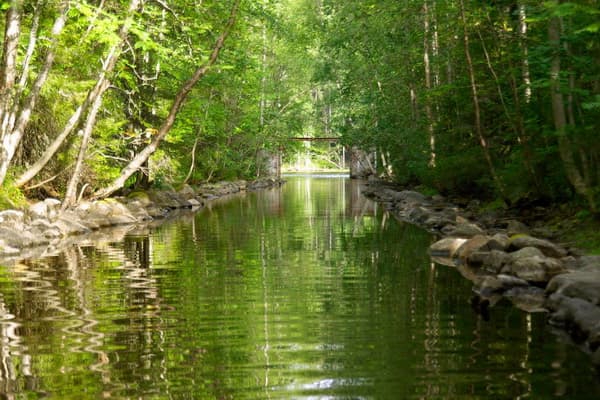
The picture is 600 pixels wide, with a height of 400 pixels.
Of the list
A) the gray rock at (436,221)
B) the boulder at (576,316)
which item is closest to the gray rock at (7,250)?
the gray rock at (436,221)

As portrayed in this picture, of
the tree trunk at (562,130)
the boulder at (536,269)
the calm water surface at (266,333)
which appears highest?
the tree trunk at (562,130)

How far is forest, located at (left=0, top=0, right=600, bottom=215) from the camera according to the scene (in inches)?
609

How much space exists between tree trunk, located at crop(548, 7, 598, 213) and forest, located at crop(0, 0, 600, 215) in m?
0.03

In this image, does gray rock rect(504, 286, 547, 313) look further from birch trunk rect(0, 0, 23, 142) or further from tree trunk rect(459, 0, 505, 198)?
birch trunk rect(0, 0, 23, 142)

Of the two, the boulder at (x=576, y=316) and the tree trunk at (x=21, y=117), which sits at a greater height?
the tree trunk at (x=21, y=117)

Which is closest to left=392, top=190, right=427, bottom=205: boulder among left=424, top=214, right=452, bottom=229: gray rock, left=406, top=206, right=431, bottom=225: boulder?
left=406, top=206, right=431, bottom=225: boulder

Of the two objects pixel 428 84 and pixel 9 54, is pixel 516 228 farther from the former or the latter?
pixel 428 84

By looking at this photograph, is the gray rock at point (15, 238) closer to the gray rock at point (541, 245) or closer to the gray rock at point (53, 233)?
the gray rock at point (53, 233)

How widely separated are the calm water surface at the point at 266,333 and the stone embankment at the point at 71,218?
1.33 meters

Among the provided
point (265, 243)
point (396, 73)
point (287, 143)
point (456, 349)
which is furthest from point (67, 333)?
point (287, 143)

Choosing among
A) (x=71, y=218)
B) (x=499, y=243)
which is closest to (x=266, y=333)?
(x=499, y=243)

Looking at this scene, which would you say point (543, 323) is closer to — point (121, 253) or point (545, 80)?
point (545, 80)

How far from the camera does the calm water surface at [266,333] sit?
6.18 m

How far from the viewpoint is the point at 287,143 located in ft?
190
